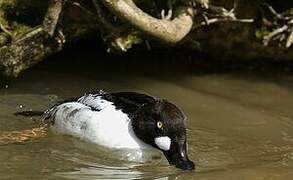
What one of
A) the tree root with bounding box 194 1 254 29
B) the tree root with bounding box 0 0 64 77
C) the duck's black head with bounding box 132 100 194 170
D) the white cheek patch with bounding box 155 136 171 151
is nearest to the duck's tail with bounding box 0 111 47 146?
the tree root with bounding box 0 0 64 77

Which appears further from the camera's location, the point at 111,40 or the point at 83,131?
the point at 111,40

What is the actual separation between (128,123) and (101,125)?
7.2 inches

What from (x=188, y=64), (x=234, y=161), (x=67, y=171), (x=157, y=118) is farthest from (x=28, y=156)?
(x=188, y=64)

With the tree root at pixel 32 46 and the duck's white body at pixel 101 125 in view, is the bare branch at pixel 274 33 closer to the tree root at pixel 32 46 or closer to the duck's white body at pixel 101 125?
the tree root at pixel 32 46

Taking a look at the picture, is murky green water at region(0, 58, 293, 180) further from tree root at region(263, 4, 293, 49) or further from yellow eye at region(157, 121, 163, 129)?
tree root at region(263, 4, 293, 49)

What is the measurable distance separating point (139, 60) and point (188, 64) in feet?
1.70

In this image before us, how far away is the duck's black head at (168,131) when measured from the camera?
4.45 meters

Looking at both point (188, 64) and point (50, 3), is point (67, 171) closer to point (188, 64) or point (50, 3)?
point (50, 3)

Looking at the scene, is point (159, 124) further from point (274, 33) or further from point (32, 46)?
point (274, 33)

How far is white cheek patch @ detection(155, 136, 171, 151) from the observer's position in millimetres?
4484

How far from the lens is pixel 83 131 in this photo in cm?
484

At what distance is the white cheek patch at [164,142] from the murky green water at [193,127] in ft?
0.45

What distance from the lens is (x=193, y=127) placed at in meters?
5.54

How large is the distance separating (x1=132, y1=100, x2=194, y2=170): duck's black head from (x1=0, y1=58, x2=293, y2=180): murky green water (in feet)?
0.28
